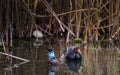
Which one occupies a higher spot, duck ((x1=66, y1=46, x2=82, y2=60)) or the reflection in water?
duck ((x1=66, y1=46, x2=82, y2=60))

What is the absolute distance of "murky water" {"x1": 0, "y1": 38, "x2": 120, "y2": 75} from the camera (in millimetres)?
6984

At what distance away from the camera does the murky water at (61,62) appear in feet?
22.9

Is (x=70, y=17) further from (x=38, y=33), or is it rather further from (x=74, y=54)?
(x=74, y=54)

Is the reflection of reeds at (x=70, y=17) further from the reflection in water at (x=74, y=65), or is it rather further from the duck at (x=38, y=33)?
the reflection in water at (x=74, y=65)

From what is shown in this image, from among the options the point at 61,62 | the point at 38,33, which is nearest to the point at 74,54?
the point at 61,62

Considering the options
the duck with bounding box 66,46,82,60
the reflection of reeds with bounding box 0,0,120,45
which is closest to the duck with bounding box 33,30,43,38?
the reflection of reeds with bounding box 0,0,120,45

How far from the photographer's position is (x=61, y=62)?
7.85 meters

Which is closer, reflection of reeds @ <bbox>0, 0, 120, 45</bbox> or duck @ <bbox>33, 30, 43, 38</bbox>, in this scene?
reflection of reeds @ <bbox>0, 0, 120, 45</bbox>

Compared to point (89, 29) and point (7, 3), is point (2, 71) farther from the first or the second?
point (89, 29)

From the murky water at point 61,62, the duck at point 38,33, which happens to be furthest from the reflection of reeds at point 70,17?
the murky water at point 61,62

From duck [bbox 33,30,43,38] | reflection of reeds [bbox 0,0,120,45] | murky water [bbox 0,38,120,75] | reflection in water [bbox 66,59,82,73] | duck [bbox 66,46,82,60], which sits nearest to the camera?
murky water [bbox 0,38,120,75]

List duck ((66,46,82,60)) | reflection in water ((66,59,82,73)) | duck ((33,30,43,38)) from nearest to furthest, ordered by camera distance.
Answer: reflection in water ((66,59,82,73))
duck ((66,46,82,60))
duck ((33,30,43,38))

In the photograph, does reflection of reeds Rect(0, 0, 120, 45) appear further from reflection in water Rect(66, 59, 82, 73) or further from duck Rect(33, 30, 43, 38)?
reflection in water Rect(66, 59, 82, 73)

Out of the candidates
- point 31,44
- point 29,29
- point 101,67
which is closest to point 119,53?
point 101,67
